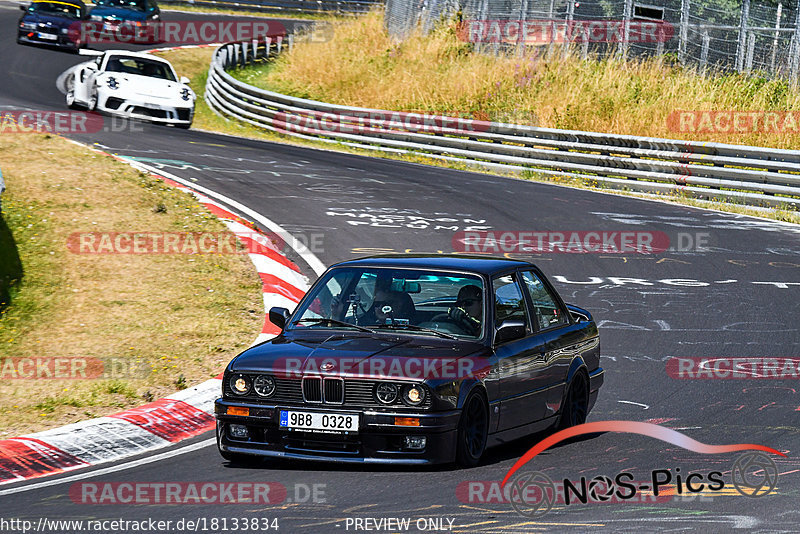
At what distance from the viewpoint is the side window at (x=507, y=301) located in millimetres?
8023

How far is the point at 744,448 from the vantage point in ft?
24.6

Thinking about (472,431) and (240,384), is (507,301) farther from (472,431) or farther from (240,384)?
(240,384)

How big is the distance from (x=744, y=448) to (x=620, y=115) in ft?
71.1

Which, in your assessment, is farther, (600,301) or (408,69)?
(408,69)

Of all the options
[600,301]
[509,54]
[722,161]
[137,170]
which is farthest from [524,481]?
[509,54]

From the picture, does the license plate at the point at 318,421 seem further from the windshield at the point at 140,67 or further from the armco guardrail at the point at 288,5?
the armco guardrail at the point at 288,5

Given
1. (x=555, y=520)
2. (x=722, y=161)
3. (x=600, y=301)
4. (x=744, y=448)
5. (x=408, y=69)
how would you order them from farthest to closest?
(x=408, y=69) < (x=722, y=161) < (x=600, y=301) < (x=744, y=448) < (x=555, y=520)

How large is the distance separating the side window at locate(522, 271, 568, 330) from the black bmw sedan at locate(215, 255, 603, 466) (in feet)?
0.04

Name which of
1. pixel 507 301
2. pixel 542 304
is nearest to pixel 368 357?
pixel 507 301

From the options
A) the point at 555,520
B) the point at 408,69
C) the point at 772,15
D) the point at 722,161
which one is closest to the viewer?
the point at 555,520

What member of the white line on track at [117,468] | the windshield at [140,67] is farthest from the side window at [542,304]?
the windshield at [140,67]

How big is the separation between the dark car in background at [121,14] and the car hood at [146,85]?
44.5 feet

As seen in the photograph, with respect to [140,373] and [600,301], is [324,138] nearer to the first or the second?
[600,301]

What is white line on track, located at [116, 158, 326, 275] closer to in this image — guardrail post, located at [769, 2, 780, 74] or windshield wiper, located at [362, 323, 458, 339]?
windshield wiper, located at [362, 323, 458, 339]
